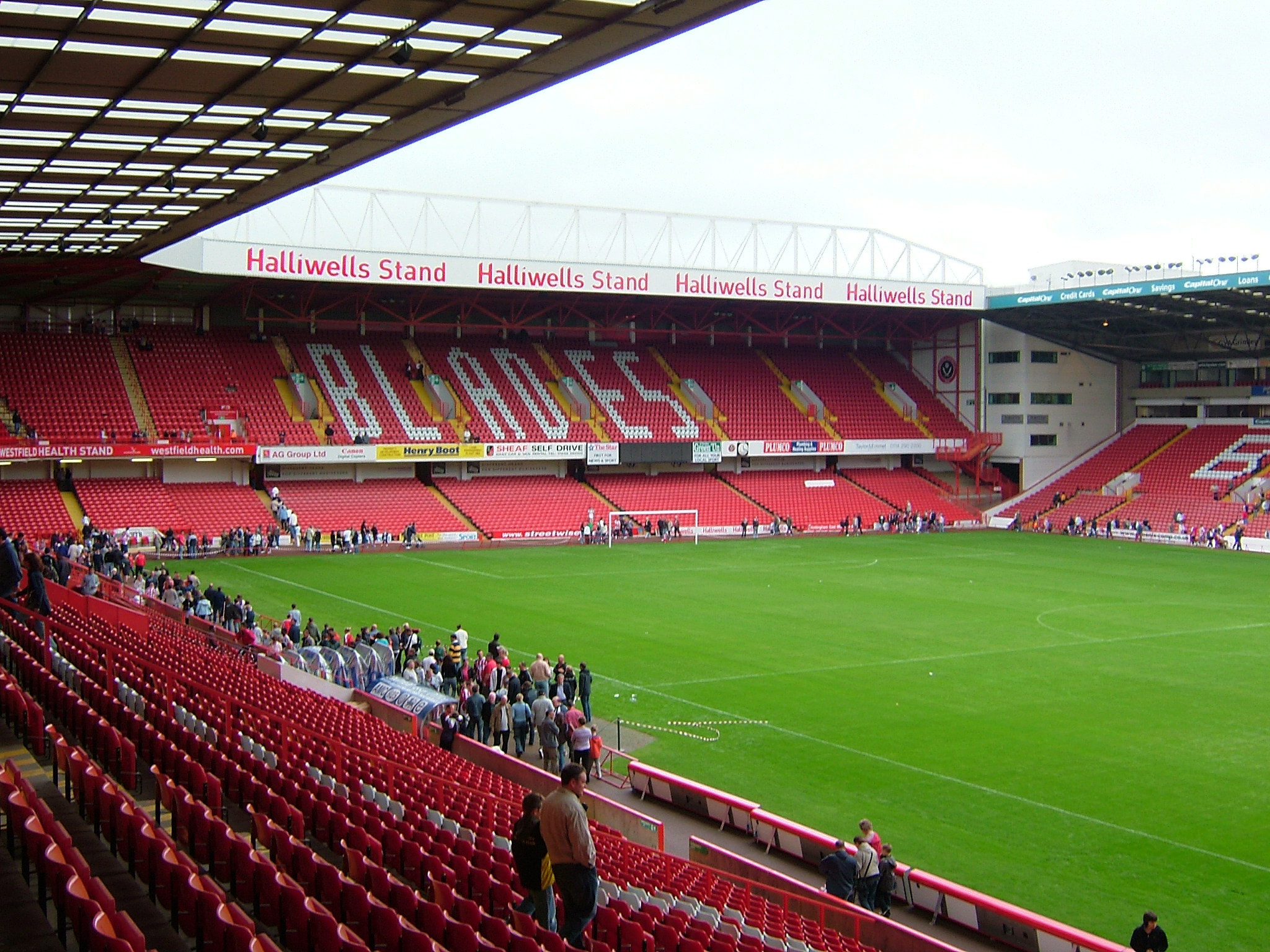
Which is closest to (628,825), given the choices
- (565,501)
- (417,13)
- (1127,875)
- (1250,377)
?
(1127,875)

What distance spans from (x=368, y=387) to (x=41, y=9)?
42515 millimetres

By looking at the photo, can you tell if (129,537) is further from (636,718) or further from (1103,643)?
(1103,643)

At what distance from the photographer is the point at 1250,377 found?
59656mm

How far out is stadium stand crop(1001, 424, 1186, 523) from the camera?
199ft

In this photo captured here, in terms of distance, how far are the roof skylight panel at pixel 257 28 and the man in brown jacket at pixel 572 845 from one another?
32.8 feet

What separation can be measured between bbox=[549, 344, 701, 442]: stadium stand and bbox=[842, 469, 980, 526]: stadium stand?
9.53m

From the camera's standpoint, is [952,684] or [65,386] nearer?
[952,684]

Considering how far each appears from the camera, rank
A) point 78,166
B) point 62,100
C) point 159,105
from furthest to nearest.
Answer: point 78,166
point 159,105
point 62,100

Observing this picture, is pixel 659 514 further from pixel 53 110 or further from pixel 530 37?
pixel 530 37

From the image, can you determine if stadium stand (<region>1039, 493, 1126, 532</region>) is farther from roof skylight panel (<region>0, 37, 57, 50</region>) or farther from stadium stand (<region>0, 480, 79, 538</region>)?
A: roof skylight panel (<region>0, 37, 57, 50</region>)

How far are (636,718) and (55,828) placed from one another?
1484 cm

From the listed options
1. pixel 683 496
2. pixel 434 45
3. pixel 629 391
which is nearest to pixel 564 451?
pixel 683 496

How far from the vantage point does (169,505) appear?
47375 millimetres

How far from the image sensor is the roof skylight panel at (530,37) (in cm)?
1417
